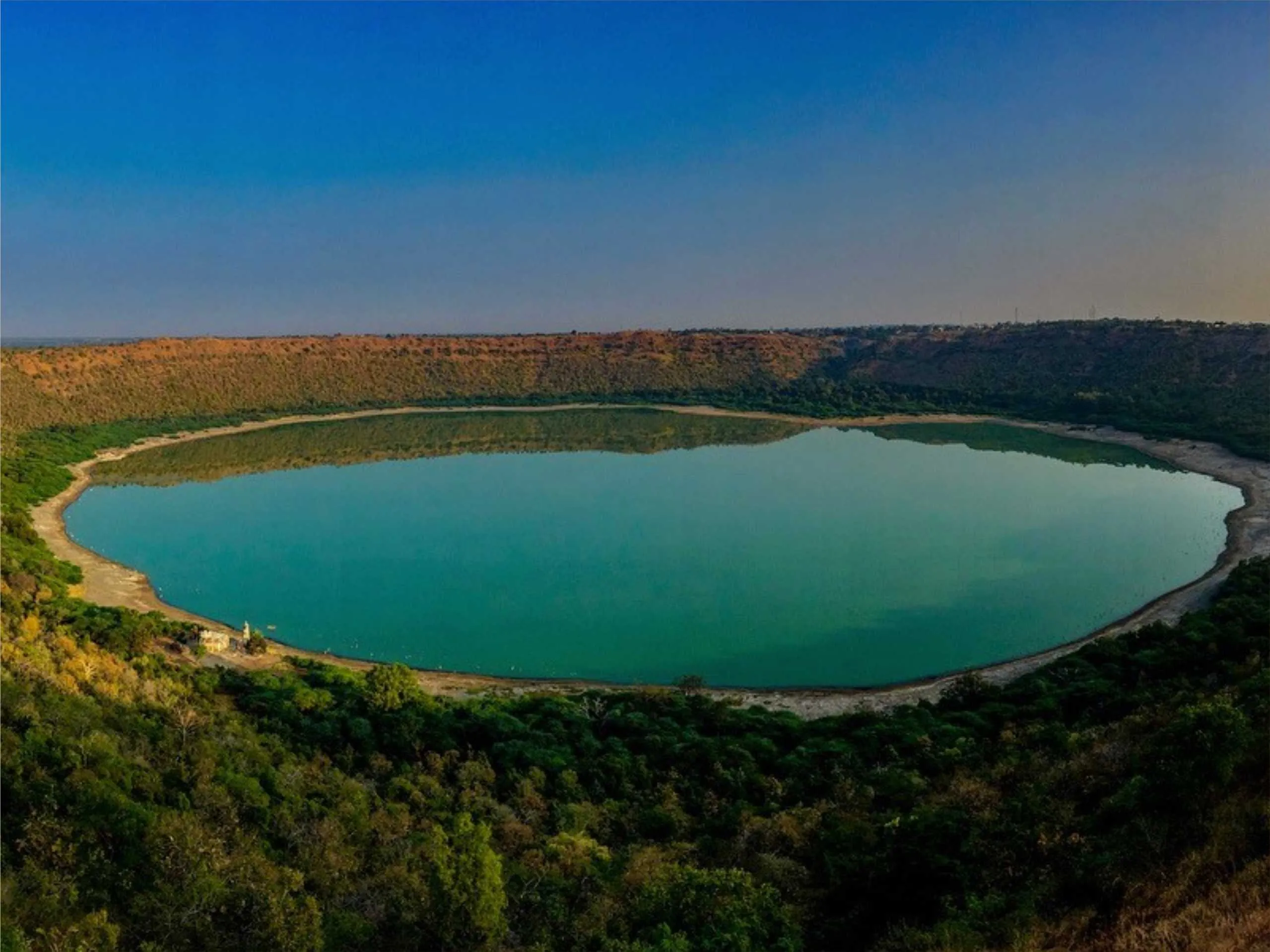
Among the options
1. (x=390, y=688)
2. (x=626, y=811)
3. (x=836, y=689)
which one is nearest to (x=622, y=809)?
(x=626, y=811)

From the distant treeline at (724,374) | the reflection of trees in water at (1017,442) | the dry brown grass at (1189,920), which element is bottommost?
the dry brown grass at (1189,920)

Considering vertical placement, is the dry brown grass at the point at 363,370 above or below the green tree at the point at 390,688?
above

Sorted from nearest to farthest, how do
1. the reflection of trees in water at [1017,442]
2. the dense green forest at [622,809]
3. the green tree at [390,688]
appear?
the dense green forest at [622,809]
the green tree at [390,688]
the reflection of trees in water at [1017,442]

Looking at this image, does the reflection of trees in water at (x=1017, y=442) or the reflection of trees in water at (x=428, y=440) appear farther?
the reflection of trees in water at (x=428, y=440)

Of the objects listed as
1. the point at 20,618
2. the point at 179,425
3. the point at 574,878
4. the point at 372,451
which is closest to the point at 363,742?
the point at 574,878

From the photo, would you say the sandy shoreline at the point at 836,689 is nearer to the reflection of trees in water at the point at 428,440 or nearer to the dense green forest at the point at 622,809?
the dense green forest at the point at 622,809

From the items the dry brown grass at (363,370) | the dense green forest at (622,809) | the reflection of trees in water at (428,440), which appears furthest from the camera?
the dry brown grass at (363,370)

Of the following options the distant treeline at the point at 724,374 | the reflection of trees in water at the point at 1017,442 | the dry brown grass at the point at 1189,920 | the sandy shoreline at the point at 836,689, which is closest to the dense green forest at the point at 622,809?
the dry brown grass at the point at 1189,920

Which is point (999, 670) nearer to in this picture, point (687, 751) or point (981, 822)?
point (687, 751)
